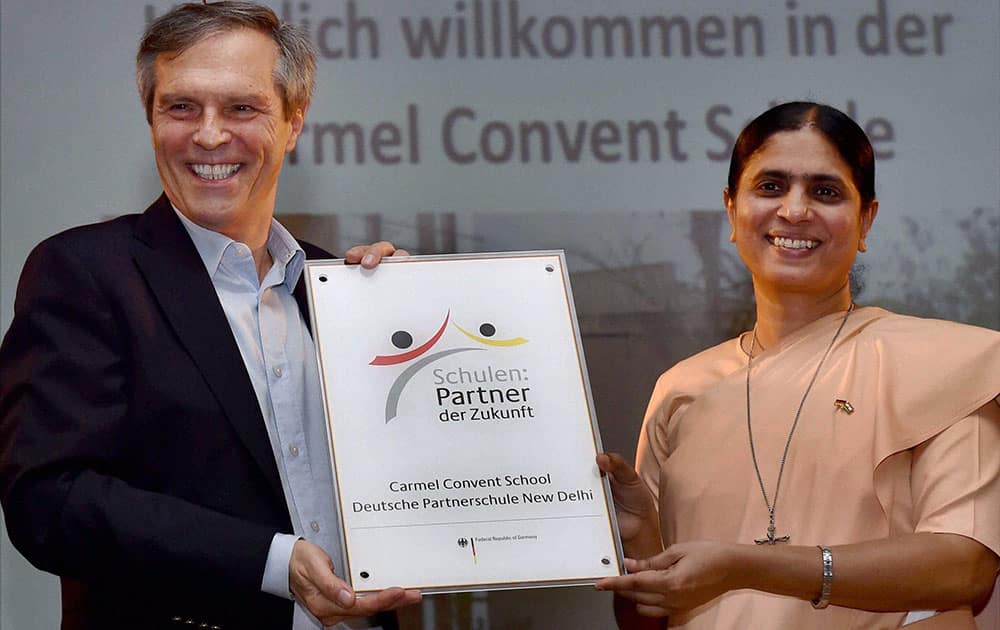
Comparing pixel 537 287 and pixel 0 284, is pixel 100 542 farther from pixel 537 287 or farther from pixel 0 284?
pixel 0 284

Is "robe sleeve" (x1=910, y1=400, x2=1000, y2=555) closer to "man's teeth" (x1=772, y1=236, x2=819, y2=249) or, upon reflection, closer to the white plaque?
"man's teeth" (x1=772, y1=236, x2=819, y2=249)

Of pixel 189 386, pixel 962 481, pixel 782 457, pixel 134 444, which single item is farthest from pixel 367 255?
pixel 962 481

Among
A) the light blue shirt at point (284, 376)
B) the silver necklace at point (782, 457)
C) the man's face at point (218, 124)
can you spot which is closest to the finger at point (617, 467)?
the silver necklace at point (782, 457)

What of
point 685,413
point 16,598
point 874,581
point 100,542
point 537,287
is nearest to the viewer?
point 100,542

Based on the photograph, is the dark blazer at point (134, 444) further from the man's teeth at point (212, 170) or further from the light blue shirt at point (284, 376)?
the man's teeth at point (212, 170)

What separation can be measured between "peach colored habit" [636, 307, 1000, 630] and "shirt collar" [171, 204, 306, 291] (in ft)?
2.83

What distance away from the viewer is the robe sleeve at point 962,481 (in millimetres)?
2434

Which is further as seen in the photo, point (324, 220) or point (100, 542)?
point (324, 220)

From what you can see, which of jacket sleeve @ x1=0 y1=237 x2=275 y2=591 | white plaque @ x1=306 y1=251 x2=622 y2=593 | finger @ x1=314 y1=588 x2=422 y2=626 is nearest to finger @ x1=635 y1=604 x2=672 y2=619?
white plaque @ x1=306 y1=251 x2=622 y2=593

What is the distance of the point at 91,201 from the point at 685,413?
69.2 inches

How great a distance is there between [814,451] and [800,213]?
1.53 feet

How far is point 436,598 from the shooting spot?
3.56 metres

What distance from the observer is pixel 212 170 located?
8.15 feet

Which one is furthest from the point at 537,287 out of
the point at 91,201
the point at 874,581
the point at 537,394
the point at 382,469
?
the point at 91,201
